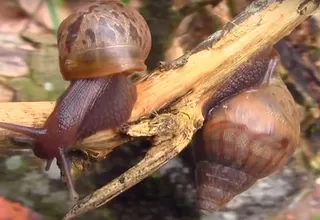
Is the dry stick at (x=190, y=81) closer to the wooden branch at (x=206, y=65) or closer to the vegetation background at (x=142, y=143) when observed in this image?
the wooden branch at (x=206, y=65)

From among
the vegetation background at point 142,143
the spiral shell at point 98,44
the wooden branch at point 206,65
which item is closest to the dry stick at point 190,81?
the wooden branch at point 206,65

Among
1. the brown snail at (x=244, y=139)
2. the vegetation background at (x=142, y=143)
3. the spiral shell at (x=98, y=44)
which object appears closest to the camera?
the spiral shell at (x=98, y=44)

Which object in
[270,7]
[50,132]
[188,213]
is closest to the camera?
[50,132]

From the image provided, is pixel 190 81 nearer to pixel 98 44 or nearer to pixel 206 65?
pixel 206 65

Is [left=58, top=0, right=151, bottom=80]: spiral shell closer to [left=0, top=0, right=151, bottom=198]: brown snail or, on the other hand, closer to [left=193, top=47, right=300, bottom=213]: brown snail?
[left=0, top=0, right=151, bottom=198]: brown snail

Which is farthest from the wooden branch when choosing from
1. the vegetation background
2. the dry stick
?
the vegetation background

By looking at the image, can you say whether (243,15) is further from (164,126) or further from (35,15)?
(35,15)

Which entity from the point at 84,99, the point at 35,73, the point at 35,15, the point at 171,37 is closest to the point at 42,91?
the point at 35,73
